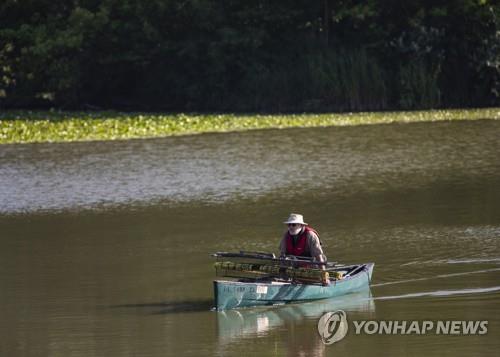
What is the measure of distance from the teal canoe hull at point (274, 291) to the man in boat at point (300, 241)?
441mm

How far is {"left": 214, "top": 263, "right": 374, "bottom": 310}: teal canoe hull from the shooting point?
55.8ft

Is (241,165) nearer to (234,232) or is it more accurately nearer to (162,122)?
(162,122)

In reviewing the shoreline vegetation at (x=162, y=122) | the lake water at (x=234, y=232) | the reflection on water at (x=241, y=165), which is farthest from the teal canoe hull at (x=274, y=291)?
the shoreline vegetation at (x=162, y=122)

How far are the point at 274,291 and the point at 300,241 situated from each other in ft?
3.25

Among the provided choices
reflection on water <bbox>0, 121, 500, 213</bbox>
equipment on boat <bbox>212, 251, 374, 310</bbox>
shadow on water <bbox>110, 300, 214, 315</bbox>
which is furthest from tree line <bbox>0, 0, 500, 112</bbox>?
shadow on water <bbox>110, 300, 214, 315</bbox>

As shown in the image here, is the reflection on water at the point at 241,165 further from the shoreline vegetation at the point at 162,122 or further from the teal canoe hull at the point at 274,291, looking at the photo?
the teal canoe hull at the point at 274,291

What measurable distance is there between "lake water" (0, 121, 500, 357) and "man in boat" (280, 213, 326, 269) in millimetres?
761

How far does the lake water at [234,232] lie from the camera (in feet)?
53.6

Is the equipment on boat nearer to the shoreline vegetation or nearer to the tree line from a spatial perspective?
the shoreline vegetation

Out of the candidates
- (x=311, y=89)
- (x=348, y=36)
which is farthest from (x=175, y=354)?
(x=348, y=36)

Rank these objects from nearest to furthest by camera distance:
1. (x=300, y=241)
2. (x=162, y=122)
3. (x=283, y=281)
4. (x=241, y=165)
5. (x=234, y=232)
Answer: (x=283, y=281) → (x=300, y=241) → (x=234, y=232) → (x=241, y=165) → (x=162, y=122)

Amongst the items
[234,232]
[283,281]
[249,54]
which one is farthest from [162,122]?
[283,281]

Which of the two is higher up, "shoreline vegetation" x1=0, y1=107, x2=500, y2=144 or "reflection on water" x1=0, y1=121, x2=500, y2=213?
"shoreline vegetation" x1=0, y1=107, x2=500, y2=144

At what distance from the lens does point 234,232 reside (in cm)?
2362
